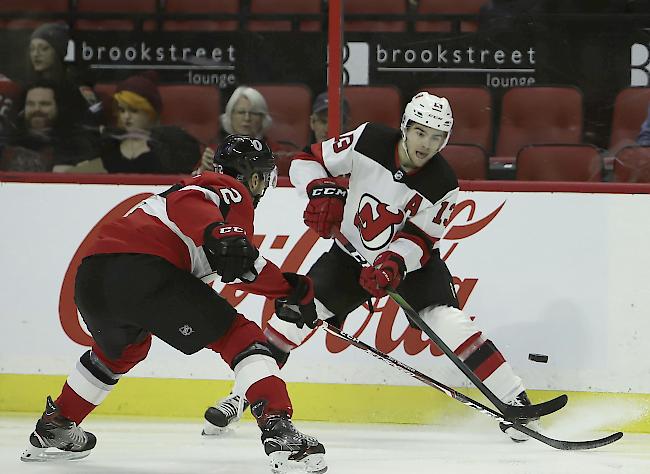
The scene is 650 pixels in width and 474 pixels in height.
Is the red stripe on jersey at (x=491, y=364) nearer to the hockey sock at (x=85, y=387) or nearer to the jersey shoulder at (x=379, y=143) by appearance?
the jersey shoulder at (x=379, y=143)

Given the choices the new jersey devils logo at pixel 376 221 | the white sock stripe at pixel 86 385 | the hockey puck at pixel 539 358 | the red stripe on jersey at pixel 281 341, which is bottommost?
the hockey puck at pixel 539 358

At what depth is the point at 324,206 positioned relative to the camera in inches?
155

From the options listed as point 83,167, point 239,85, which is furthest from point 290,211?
point 83,167

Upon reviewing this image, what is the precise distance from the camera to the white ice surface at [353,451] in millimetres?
3568

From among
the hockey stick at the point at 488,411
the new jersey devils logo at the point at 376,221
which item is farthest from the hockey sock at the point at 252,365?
the new jersey devils logo at the point at 376,221

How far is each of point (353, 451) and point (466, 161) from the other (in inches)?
47.8

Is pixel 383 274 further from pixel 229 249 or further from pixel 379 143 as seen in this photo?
pixel 229 249

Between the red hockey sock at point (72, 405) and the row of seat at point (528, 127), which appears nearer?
the red hockey sock at point (72, 405)

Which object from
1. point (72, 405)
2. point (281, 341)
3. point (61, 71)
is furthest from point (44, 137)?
point (72, 405)

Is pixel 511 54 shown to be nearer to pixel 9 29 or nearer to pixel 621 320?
pixel 621 320

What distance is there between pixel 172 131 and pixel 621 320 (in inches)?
71.7

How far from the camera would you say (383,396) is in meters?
4.38

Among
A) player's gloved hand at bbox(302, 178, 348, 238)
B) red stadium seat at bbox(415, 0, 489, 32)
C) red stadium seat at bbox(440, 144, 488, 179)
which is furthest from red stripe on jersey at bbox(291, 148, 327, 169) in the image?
red stadium seat at bbox(415, 0, 489, 32)

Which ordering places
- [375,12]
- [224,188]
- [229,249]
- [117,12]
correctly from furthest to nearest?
[117,12] → [375,12] → [224,188] → [229,249]
